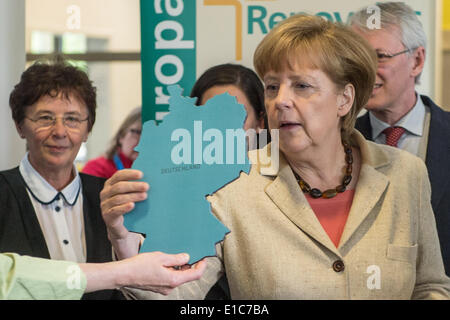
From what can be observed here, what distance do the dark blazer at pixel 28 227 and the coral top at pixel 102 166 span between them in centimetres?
24

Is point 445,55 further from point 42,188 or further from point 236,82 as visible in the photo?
point 42,188

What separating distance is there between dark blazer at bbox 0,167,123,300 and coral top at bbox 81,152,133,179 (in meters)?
0.24

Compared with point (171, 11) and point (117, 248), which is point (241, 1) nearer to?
point (171, 11)

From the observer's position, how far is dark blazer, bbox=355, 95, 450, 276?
1.73 m

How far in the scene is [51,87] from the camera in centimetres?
163

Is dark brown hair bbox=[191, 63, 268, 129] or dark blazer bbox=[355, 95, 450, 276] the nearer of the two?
dark blazer bbox=[355, 95, 450, 276]

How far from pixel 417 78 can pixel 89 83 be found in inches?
40.3

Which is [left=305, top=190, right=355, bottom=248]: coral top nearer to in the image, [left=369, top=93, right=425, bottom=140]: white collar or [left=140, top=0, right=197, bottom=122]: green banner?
[left=369, top=93, right=425, bottom=140]: white collar

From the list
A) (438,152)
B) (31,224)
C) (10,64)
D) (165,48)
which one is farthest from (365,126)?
(10,64)

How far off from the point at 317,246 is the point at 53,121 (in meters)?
0.79

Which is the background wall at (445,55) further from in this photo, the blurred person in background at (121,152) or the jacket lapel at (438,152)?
the blurred person in background at (121,152)

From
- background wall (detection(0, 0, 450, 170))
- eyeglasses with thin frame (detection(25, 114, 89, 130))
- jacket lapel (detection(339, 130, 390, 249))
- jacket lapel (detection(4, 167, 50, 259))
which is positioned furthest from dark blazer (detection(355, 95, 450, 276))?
jacket lapel (detection(4, 167, 50, 259))

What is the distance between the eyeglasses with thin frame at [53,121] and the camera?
5.30ft
